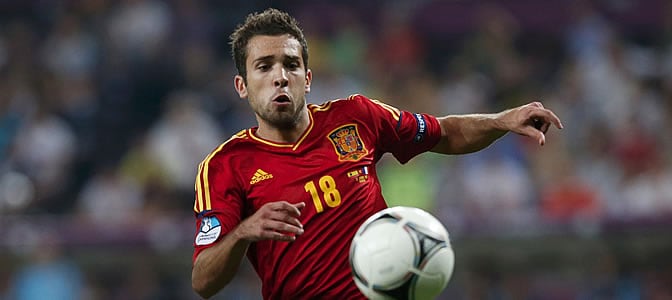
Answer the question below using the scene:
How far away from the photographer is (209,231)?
5.08m

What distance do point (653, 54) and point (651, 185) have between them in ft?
9.08

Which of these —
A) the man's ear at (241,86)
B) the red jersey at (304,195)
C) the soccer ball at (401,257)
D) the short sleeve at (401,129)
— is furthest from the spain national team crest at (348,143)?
the soccer ball at (401,257)

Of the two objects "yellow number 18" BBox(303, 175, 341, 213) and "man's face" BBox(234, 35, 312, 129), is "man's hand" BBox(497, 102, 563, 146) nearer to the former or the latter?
→ "yellow number 18" BBox(303, 175, 341, 213)

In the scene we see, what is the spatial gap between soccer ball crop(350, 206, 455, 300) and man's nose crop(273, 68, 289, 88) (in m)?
0.85

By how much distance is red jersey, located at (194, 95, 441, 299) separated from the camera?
5.23 metres

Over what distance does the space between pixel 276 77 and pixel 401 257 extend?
1.13m

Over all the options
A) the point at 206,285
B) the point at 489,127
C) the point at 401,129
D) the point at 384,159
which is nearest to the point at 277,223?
the point at 206,285

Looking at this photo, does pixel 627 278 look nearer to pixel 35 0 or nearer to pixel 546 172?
pixel 546 172

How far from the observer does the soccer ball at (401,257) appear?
475 cm

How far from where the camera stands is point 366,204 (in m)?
5.39

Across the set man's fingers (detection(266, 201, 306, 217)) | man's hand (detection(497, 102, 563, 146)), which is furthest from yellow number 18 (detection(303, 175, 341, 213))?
man's hand (detection(497, 102, 563, 146))

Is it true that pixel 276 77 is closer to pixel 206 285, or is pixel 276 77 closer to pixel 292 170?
pixel 292 170

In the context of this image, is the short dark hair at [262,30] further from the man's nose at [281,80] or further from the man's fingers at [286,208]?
the man's fingers at [286,208]

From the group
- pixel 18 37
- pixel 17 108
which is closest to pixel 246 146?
pixel 17 108
